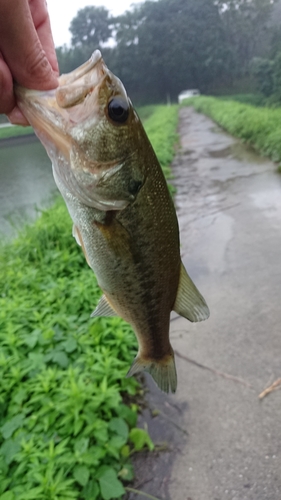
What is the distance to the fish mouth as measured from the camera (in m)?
1.15

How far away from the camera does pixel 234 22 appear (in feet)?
148

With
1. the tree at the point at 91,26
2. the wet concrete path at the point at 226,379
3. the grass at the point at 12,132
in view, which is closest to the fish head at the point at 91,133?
the wet concrete path at the point at 226,379

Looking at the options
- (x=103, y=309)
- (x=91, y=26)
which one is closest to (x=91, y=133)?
(x=103, y=309)

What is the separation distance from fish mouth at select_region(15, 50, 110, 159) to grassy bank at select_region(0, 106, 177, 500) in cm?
200

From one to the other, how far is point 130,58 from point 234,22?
19223 mm

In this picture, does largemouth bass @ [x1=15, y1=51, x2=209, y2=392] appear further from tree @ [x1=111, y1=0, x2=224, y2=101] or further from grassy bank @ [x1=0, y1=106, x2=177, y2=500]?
tree @ [x1=111, y1=0, x2=224, y2=101]

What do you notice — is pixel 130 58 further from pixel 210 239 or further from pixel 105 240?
pixel 105 240

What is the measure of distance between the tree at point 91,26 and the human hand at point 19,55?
27.9 meters

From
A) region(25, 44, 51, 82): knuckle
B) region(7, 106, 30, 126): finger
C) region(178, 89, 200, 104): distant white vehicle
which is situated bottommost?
region(178, 89, 200, 104): distant white vehicle

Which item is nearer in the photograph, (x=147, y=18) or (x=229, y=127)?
(x=229, y=127)

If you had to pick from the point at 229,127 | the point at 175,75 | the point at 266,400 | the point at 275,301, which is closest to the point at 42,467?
the point at 266,400

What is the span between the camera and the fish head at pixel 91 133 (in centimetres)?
115

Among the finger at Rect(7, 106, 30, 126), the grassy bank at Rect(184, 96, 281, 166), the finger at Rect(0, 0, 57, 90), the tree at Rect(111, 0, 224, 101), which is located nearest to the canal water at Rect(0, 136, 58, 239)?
the finger at Rect(7, 106, 30, 126)

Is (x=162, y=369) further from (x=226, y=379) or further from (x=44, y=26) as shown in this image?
(x=226, y=379)
